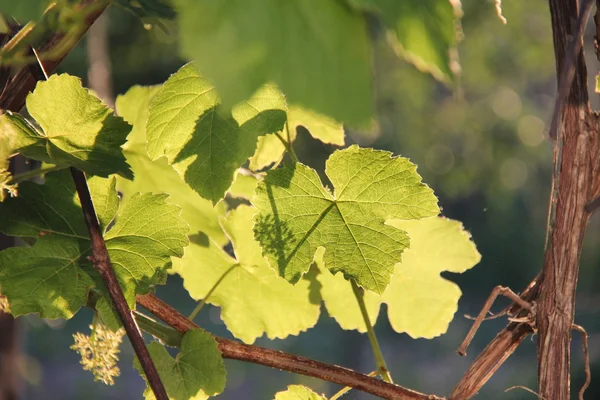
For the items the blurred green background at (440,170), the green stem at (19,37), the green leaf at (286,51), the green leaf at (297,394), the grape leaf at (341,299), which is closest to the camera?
the green leaf at (286,51)

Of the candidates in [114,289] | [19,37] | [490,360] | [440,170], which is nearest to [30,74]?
[19,37]

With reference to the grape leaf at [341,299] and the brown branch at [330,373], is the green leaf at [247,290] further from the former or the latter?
the brown branch at [330,373]

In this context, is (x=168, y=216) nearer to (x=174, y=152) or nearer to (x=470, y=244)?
(x=174, y=152)

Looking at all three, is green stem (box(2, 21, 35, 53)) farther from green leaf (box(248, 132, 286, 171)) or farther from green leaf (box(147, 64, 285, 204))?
green leaf (box(248, 132, 286, 171))

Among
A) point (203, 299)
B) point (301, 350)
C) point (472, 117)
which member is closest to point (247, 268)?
point (203, 299)

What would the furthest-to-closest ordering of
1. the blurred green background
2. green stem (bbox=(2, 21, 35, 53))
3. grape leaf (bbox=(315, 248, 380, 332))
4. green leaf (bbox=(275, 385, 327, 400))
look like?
1. the blurred green background
2. grape leaf (bbox=(315, 248, 380, 332))
3. green leaf (bbox=(275, 385, 327, 400))
4. green stem (bbox=(2, 21, 35, 53))

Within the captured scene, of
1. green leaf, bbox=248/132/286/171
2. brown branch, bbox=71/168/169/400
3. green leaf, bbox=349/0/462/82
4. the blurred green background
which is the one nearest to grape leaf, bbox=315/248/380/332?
green leaf, bbox=248/132/286/171

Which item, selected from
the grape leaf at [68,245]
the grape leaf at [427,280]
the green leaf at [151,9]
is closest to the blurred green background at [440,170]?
the grape leaf at [427,280]
